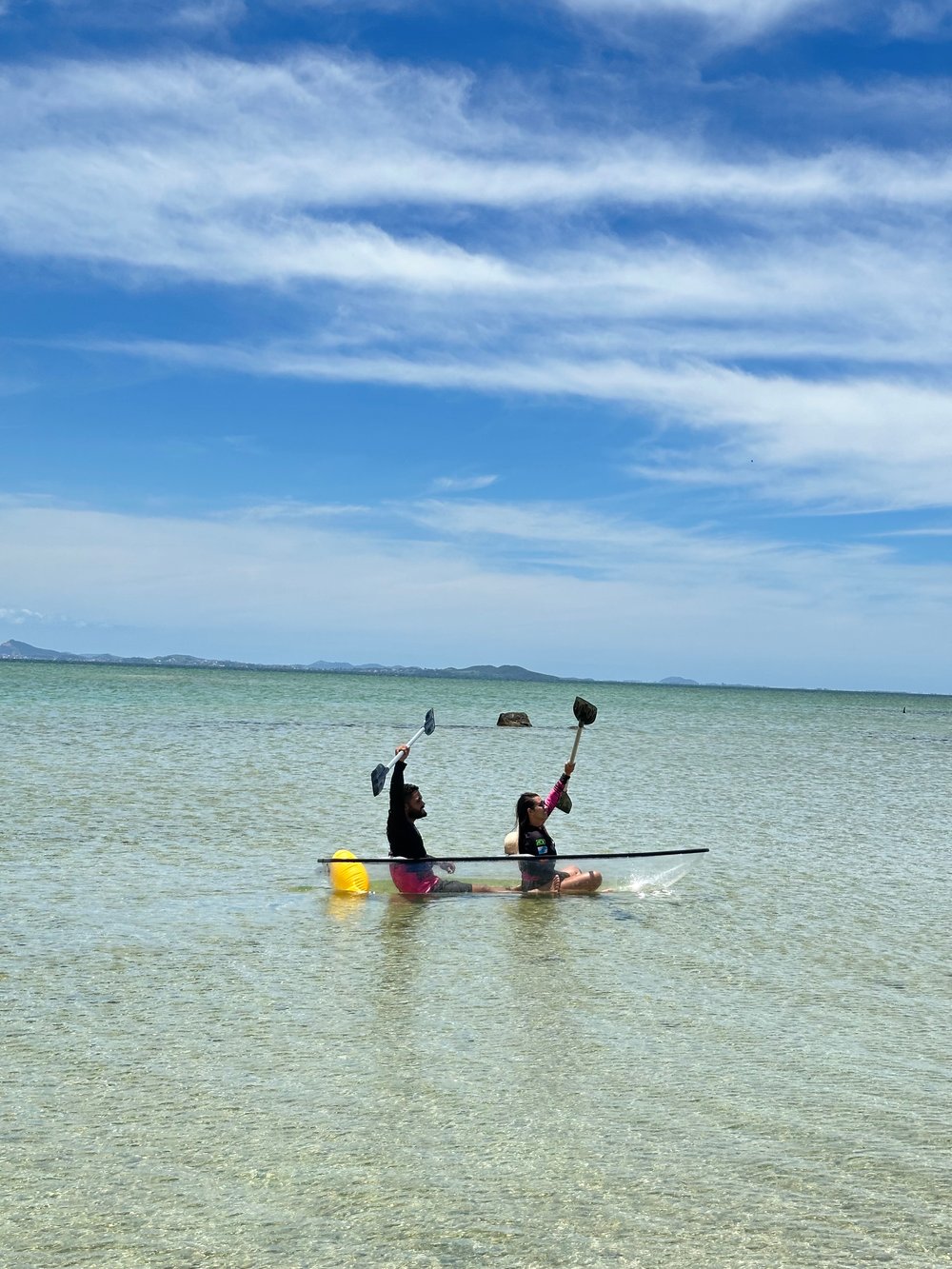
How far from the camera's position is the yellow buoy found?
1617cm

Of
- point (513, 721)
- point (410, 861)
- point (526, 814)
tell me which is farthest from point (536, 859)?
point (513, 721)

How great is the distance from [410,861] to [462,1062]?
7445 millimetres

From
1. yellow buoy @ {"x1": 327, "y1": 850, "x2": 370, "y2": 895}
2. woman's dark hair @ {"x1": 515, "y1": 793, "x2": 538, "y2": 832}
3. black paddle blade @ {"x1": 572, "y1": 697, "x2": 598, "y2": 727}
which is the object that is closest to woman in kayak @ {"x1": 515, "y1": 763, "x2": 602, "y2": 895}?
woman's dark hair @ {"x1": 515, "y1": 793, "x2": 538, "y2": 832}

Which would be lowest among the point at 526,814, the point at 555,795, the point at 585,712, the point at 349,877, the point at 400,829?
the point at 349,877

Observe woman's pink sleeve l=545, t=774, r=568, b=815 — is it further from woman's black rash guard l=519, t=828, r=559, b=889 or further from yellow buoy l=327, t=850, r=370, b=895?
yellow buoy l=327, t=850, r=370, b=895

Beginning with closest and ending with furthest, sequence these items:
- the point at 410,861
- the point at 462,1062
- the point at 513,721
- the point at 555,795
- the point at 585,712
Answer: the point at 462,1062 → the point at 410,861 → the point at 555,795 → the point at 585,712 → the point at 513,721

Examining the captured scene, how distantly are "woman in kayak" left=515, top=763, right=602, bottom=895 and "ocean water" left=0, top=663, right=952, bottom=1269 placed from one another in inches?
15.6

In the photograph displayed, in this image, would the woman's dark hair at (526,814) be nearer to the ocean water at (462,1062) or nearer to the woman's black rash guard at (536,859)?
the woman's black rash guard at (536,859)

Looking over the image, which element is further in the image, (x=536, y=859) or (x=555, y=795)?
(x=555, y=795)

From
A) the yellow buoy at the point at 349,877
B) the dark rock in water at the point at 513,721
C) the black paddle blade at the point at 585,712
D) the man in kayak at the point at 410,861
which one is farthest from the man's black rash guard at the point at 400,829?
the dark rock in water at the point at 513,721

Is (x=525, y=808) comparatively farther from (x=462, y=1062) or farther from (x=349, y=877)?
(x=462, y=1062)

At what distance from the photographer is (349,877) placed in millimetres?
16203

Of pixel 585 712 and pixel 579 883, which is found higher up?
pixel 585 712

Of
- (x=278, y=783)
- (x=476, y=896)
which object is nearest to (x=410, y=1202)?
(x=476, y=896)
